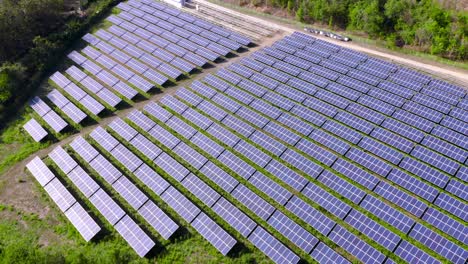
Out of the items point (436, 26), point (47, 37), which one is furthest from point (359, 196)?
point (47, 37)

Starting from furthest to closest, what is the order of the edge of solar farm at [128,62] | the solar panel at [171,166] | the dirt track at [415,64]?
the dirt track at [415,64], the edge of solar farm at [128,62], the solar panel at [171,166]

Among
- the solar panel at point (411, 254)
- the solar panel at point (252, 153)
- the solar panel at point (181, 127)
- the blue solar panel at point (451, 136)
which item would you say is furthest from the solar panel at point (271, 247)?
the blue solar panel at point (451, 136)

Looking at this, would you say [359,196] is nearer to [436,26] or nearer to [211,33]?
[436,26]

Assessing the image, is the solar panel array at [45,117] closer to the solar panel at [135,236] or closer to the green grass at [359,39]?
the solar panel at [135,236]

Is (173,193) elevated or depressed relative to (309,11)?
depressed

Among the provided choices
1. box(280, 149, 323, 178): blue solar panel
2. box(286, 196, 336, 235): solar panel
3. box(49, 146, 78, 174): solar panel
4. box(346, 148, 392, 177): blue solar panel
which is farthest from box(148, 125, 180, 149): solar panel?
box(346, 148, 392, 177): blue solar panel

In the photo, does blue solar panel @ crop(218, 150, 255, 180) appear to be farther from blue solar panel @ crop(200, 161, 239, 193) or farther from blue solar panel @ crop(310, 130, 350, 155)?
blue solar panel @ crop(310, 130, 350, 155)
